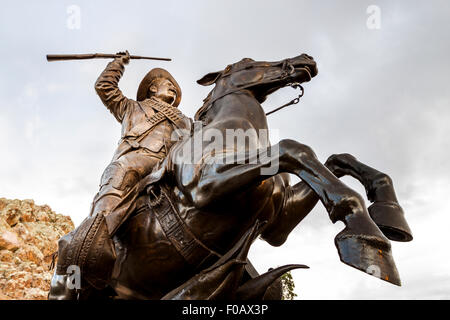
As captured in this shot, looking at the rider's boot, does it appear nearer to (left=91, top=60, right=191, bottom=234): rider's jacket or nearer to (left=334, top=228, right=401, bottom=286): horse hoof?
(left=91, top=60, right=191, bottom=234): rider's jacket

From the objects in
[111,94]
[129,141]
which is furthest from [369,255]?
[111,94]

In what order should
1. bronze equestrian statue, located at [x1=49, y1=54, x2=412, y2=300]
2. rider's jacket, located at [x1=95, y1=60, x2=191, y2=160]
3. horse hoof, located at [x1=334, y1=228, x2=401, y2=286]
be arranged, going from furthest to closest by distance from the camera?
rider's jacket, located at [x1=95, y1=60, x2=191, y2=160] → bronze equestrian statue, located at [x1=49, y1=54, x2=412, y2=300] → horse hoof, located at [x1=334, y1=228, x2=401, y2=286]

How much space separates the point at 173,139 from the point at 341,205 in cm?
193

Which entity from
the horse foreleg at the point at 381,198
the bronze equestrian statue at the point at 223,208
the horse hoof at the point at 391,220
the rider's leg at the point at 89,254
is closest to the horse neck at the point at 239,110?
the bronze equestrian statue at the point at 223,208

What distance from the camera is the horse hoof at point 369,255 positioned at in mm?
1788

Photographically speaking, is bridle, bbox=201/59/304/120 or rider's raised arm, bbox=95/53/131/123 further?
rider's raised arm, bbox=95/53/131/123

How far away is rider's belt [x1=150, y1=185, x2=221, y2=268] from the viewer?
2.45m

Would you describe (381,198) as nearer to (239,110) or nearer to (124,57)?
(239,110)

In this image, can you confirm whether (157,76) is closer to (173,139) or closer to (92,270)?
(173,139)

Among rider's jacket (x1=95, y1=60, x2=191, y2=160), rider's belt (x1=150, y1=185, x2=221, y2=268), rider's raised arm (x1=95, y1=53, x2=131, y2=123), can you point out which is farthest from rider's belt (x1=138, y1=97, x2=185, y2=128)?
rider's belt (x1=150, y1=185, x2=221, y2=268)

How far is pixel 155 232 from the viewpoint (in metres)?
2.57

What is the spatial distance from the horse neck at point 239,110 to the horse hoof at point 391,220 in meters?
0.86

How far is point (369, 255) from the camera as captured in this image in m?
1.80

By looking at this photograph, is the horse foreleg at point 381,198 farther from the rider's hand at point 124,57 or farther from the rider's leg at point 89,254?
the rider's hand at point 124,57
